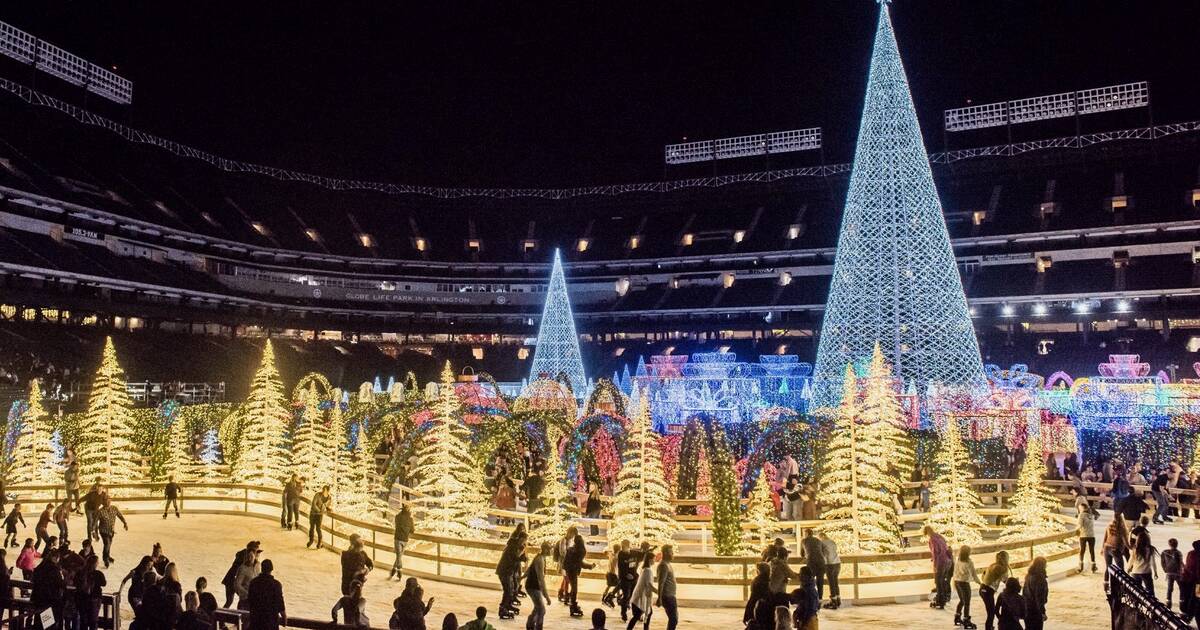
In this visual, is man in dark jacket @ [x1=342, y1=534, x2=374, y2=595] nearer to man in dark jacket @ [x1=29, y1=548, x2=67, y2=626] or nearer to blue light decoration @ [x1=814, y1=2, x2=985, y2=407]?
Result: man in dark jacket @ [x1=29, y1=548, x2=67, y2=626]

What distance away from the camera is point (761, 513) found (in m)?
16.3

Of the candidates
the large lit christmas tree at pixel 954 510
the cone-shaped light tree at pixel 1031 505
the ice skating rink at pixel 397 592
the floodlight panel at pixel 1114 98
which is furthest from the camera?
the floodlight panel at pixel 1114 98

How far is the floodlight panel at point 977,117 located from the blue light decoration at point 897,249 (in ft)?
142

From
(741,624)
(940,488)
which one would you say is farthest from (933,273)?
(741,624)

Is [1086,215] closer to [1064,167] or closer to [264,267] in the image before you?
[1064,167]

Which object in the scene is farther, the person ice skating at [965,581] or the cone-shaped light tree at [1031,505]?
the cone-shaped light tree at [1031,505]

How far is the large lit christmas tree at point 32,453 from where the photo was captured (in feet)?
84.8

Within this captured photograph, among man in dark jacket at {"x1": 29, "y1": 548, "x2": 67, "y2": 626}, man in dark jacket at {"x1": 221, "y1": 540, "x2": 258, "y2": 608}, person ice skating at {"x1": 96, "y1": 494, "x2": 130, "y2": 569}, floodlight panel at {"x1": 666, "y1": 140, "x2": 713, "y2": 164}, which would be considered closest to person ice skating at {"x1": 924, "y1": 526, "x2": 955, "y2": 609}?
man in dark jacket at {"x1": 221, "y1": 540, "x2": 258, "y2": 608}

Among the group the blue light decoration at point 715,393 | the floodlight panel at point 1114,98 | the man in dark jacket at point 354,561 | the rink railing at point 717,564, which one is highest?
the floodlight panel at point 1114,98

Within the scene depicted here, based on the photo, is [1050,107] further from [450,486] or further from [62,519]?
[62,519]

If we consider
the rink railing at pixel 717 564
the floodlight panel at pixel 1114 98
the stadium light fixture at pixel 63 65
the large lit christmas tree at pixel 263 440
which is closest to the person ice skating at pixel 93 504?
the rink railing at pixel 717 564

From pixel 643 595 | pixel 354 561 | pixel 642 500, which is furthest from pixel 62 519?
pixel 643 595

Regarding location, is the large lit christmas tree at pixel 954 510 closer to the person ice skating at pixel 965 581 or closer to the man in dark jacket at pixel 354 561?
the person ice skating at pixel 965 581

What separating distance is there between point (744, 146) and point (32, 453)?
59.1m
